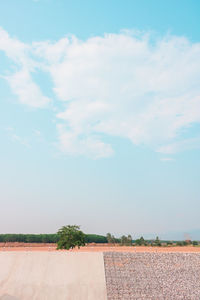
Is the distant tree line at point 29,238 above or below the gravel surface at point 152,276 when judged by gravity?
above

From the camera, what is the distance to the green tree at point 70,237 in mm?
42094

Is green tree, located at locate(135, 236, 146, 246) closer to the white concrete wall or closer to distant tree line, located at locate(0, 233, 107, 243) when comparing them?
distant tree line, located at locate(0, 233, 107, 243)

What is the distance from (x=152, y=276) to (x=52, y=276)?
873cm

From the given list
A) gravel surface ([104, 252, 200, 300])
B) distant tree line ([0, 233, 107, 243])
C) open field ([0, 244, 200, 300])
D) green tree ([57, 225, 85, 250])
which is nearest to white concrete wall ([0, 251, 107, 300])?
open field ([0, 244, 200, 300])

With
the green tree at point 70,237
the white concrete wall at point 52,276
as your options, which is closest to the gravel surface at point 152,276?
the white concrete wall at point 52,276

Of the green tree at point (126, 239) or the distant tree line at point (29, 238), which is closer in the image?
the green tree at point (126, 239)

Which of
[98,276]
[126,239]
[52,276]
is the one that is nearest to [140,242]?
[126,239]

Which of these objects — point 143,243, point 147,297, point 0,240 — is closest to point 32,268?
point 147,297

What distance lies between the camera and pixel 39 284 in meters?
24.2

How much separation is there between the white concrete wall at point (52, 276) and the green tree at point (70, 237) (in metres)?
14.3

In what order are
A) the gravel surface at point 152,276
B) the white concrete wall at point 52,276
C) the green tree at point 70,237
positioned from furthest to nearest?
the green tree at point 70,237 → the gravel surface at point 152,276 → the white concrete wall at point 52,276

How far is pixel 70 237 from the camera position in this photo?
42469 millimetres

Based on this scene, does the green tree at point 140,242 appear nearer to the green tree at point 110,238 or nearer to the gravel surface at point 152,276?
the green tree at point 110,238

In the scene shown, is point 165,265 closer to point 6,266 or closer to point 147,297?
point 147,297
